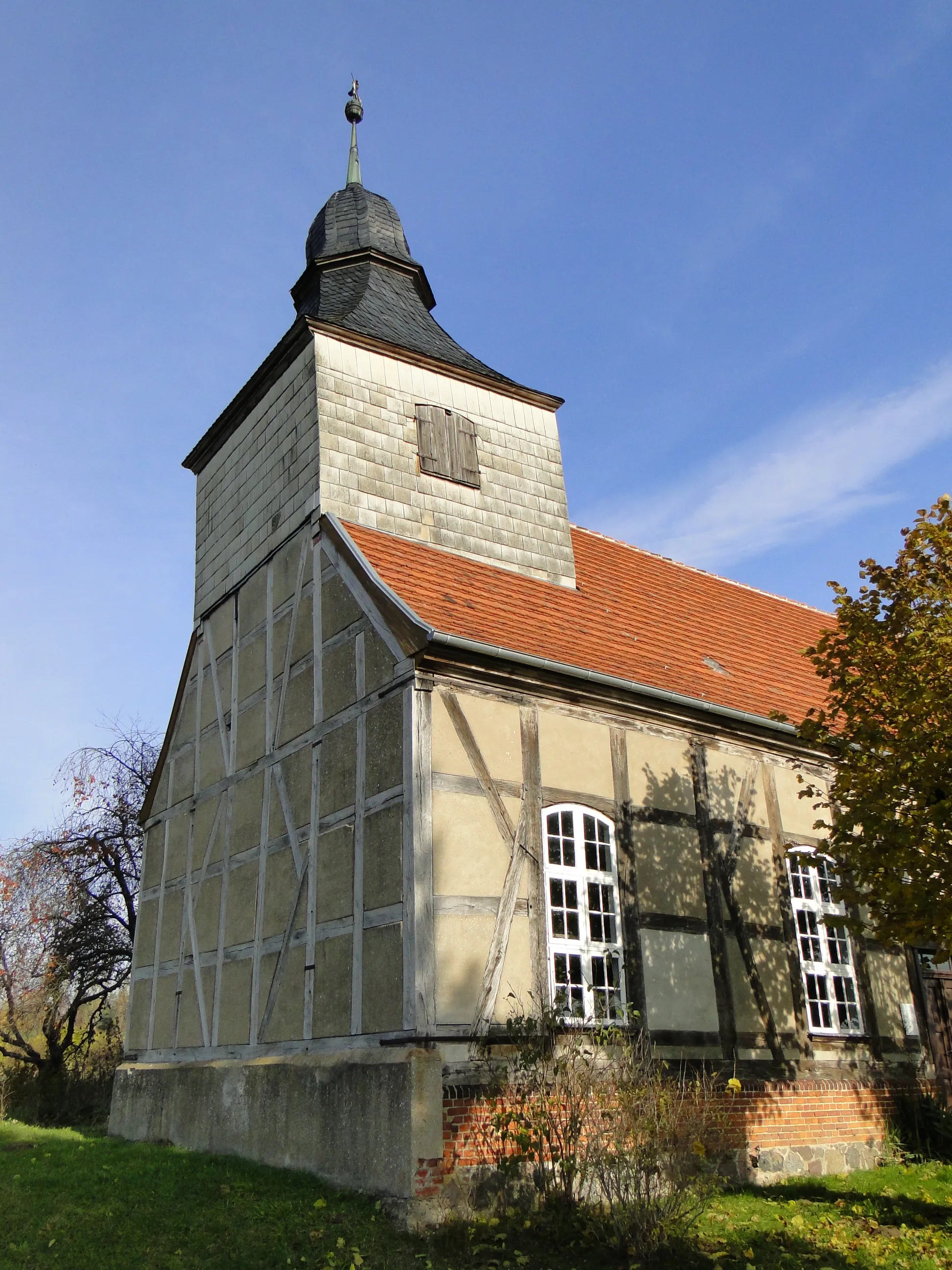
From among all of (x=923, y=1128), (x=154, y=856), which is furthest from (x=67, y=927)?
(x=923, y=1128)

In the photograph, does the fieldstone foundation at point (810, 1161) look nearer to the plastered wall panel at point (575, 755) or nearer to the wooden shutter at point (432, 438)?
the plastered wall panel at point (575, 755)

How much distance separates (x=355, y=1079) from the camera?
8758mm

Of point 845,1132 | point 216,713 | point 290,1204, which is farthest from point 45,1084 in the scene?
point 845,1132

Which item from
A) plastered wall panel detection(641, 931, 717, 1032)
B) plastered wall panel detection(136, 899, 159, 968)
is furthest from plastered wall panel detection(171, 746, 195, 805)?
plastered wall panel detection(641, 931, 717, 1032)

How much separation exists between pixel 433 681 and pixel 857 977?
637 cm

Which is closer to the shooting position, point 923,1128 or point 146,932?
point 923,1128

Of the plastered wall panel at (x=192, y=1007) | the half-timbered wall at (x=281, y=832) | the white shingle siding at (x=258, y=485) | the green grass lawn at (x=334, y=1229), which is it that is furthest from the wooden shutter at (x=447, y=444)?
the green grass lawn at (x=334, y=1229)

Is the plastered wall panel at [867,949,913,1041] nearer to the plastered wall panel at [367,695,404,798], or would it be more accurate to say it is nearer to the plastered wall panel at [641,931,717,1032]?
the plastered wall panel at [641,931,717,1032]

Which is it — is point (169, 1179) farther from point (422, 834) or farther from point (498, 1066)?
point (422, 834)

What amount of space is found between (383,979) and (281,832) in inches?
111

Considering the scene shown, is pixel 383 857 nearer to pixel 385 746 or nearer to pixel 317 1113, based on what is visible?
pixel 385 746

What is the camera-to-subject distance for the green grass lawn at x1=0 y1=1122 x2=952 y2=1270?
7219mm

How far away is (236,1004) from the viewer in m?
11.4

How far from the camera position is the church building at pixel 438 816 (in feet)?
29.8
